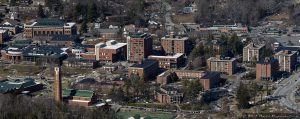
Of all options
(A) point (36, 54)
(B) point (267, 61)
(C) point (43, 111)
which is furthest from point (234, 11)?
(C) point (43, 111)

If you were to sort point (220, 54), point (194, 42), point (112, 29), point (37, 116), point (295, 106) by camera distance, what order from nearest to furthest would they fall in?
point (37, 116) → point (295, 106) → point (220, 54) → point (194, 42) → point (112, 29)

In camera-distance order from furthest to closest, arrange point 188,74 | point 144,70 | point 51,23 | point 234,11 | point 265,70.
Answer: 1. point 234,11
2. point 51,23
3. point 188,74
4. point 144,70
5. point 265,70

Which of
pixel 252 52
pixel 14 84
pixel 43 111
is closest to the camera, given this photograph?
pixel 43 111

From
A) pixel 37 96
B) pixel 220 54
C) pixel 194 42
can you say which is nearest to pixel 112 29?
pixel 194 42

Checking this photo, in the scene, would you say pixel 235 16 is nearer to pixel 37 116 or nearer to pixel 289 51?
pixel 289 51

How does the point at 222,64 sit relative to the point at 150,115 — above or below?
above

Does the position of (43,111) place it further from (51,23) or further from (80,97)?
(51,23)

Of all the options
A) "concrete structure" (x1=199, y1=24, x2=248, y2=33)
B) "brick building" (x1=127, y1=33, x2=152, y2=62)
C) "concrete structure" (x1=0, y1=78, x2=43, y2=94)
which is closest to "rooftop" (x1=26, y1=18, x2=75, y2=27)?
"brick building" (x1=127, y1=33, x2=152, y2=62)
